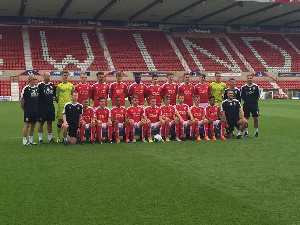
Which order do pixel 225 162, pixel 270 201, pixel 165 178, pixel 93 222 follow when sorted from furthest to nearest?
pixel 225 162 < pixel 165 178 < pixel 270 201 < pixel 93 222

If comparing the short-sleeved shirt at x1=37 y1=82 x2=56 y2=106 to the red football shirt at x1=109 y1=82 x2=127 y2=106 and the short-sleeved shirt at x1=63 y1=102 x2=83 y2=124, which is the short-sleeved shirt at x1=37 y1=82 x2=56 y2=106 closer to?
the short-sleeved shirt at x1=63 y1=102 x2=83 y2=124

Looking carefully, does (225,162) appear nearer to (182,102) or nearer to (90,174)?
(90,174)

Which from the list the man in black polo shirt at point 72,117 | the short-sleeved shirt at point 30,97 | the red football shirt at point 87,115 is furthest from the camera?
the red football shirt at point 87,115

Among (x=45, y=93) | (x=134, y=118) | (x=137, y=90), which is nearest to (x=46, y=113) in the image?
(x=45, y=93)

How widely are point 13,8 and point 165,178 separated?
30.6 meters

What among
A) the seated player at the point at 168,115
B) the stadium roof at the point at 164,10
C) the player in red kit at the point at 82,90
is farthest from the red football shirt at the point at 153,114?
the stadium roof at the point at 164,10

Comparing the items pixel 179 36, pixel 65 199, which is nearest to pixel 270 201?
pixel 65 199

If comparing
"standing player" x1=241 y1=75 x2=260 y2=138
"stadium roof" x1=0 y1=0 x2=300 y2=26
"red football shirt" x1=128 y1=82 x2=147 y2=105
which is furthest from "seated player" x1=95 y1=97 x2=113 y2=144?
"stadium roof" x1=0 y1=0 x2=300 y2=26

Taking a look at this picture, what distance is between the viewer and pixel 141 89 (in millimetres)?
9766

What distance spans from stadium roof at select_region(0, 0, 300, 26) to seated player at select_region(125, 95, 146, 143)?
72.0ft

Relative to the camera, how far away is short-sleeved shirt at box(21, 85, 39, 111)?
8445 mm

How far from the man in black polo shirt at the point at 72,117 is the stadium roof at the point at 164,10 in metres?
22.5

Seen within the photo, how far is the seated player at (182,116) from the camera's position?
9442mm

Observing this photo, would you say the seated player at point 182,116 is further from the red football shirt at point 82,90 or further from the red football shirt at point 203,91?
the red football shirt at point 82,90
